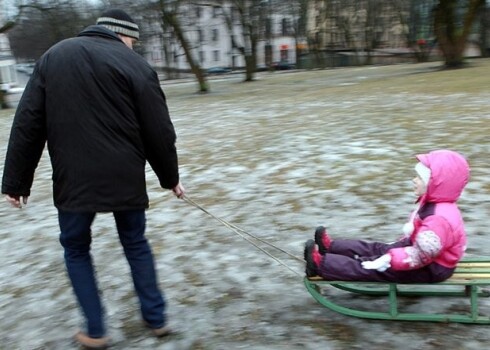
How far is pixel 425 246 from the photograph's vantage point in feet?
9.07

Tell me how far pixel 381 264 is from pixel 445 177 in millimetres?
559

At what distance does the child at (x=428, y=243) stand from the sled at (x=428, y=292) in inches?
2.6

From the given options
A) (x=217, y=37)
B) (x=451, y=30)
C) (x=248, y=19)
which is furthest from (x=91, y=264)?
(x=217, y=37)

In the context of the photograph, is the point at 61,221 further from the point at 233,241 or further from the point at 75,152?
the point at 233,241

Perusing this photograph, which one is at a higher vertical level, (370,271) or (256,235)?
(370,271)

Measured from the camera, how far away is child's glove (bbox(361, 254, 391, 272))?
9.37 ft

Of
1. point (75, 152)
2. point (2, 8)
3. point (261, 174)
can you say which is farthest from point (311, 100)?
point (2, 8)

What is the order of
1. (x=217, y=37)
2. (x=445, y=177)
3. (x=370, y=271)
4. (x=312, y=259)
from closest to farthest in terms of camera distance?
(x=445, y=177)
(x=370, y=271)
(x=312, y=259)
(x=217, y=37)

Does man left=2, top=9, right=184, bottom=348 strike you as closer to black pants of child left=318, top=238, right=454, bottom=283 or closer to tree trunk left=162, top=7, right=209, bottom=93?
black pants of child left=318, top=238, right=454, bottom=283

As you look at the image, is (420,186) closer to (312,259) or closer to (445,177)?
(445,177)

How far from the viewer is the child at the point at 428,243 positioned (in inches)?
110

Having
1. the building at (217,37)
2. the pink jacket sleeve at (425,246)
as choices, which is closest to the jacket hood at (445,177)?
the pink jacket sleeve at (425,246)

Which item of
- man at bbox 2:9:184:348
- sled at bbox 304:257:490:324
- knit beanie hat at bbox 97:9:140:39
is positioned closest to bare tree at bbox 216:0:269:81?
knit beanie hat at bbox 97:9:140:39

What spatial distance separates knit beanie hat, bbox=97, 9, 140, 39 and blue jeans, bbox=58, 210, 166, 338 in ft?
3.14
